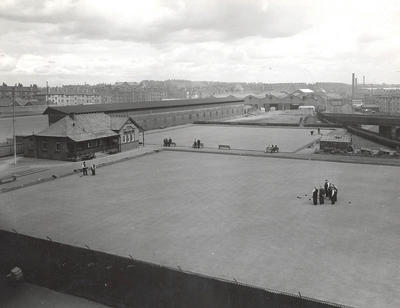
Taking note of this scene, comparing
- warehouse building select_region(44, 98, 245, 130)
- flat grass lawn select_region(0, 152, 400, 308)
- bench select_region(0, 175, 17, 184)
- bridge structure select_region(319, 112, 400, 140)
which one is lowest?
flat grass lawn select_region(0, 152, 400, 308)

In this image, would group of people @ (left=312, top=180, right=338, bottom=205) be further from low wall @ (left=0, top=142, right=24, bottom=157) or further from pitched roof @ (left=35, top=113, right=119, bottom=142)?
low wall @ (left=0, top=142, right=24, bottom=157)

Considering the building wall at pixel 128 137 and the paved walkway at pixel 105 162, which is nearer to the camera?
the paved walkway at pixel 105 162

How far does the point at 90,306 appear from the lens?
13.4 metres

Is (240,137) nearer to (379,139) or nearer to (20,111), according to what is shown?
(379,139)

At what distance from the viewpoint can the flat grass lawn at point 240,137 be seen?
165 feet

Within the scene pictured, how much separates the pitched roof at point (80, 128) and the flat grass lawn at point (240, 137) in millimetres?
9958

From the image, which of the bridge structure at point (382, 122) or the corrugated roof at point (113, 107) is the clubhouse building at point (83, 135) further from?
the bridge structure at point (382, 122)

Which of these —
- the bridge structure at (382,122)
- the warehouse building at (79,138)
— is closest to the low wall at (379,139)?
the bridge structure at (382,122)

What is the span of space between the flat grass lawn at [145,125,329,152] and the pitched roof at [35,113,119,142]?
392 inches

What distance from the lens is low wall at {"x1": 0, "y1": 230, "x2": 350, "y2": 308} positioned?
11055 mm

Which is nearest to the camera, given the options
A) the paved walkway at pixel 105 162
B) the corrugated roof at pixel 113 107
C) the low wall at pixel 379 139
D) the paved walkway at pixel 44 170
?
the paved walkway at pixel 44 170

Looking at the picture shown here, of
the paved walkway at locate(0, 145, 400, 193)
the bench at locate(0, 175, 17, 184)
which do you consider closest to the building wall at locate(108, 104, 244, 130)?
the paved walkway at locate(0, 145, 400, 193)

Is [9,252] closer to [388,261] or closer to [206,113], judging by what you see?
[388,261]

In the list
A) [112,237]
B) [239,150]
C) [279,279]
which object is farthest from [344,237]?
[239,150]
